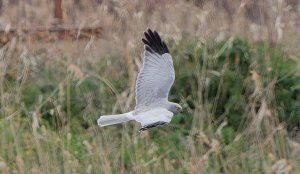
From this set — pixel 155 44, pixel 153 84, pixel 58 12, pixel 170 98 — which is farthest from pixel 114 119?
pixel 58 12

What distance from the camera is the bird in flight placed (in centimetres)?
509

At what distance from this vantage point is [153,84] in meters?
5.26

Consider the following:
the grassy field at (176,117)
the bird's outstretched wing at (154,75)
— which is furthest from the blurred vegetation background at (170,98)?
the bird's outstretched wing at (154,75)

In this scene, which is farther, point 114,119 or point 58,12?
point 58,12

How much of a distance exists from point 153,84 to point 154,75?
5 cm

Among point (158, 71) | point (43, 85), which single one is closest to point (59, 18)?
point (43, 85)

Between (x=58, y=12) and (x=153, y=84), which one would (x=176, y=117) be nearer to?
(x=153, y=84)

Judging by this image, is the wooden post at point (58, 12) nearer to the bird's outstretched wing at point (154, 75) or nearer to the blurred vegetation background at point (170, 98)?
the blurred vegetation background at point (170, 98)

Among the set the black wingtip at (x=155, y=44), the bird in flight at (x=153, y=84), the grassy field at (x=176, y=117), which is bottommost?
the grassy field at (x=176, y=117)

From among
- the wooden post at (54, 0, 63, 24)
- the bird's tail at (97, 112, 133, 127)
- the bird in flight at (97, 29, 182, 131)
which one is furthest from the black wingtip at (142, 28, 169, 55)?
the wooden post at (54, 0, 63, 24)

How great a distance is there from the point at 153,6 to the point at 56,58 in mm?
2398

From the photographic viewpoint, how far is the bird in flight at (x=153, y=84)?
5.09 metres

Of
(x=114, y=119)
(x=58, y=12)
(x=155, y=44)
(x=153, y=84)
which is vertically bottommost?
(x=58, y=12)

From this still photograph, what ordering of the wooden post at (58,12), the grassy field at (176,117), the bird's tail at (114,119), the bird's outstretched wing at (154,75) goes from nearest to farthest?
1. the bird's tail at (114,119)
2. the bird's outstretched wing at (154,75)
3. the grassy field at (176,117)
4. the wooden post at (58,12)
